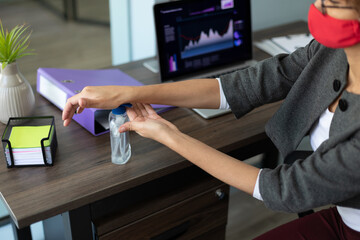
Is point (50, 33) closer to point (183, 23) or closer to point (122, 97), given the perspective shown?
point (183, 23)

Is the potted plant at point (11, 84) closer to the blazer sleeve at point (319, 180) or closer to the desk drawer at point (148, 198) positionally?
the desk drawer at point (148, 198)

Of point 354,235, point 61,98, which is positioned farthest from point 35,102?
point 354,235

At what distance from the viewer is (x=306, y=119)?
54.2 inches

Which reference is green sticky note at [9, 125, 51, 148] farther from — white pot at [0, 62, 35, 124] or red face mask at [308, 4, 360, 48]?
red face mask at [308, 4, 360, 48]

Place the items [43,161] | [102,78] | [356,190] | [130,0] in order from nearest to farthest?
[356,190], [43,161], [102,78], [130,0]

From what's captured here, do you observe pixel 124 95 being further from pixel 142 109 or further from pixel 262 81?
pixel 262 81

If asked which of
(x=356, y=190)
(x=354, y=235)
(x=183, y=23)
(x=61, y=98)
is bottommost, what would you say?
(x=354, y=235)

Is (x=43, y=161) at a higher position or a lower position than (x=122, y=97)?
lower

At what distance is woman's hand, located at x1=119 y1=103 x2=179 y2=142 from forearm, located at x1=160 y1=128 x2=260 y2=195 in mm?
24

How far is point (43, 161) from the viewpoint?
1318mm

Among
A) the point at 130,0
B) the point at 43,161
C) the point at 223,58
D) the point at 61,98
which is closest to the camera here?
the point at 43,161

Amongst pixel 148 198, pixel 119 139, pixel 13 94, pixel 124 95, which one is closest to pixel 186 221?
pixel 148 198

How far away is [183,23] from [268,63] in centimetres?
39

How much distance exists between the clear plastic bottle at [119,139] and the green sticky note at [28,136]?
179 millimetres
